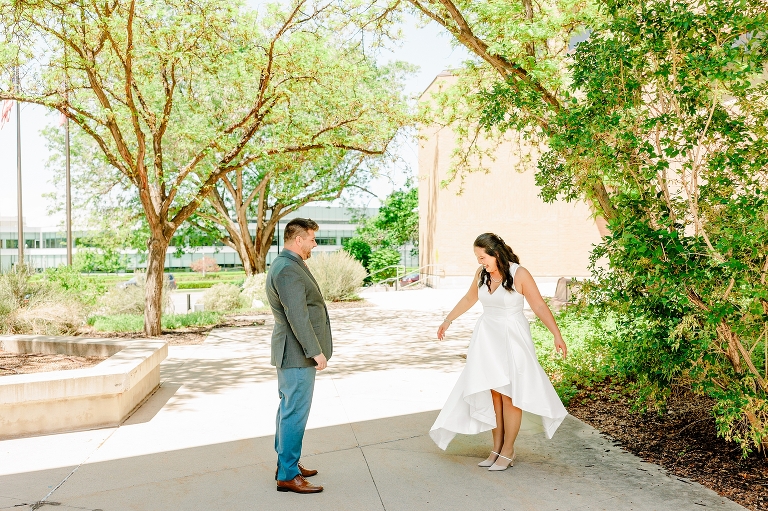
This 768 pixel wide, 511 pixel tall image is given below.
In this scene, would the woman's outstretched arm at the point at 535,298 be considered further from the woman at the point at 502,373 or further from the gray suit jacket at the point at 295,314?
the gray suit jacket at the point at 295,314

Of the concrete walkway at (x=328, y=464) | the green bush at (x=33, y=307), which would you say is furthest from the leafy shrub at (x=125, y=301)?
the concrete walkway at (x=328, y=464)

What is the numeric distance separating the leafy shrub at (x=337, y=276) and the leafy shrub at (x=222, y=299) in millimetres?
3437

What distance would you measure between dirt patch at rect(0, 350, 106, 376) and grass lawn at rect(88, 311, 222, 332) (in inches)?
258

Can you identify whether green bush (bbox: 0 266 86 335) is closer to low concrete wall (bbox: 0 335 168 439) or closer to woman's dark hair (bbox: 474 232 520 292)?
low concrete wall (bbox: 0 335 168 439)

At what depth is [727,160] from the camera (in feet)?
16.5

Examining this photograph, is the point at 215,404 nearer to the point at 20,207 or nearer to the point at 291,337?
the point at 291,337

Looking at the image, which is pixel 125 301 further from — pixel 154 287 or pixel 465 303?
pixel 465 303

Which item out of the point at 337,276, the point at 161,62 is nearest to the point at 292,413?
the point at 161,62

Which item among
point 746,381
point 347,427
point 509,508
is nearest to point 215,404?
point 347,427

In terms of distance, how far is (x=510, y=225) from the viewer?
35.5 metres

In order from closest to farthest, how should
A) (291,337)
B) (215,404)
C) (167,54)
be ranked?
(291,337) → (215,404) → (167,54)

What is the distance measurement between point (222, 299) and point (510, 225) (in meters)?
18.3

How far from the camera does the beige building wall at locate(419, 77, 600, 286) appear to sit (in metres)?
35.2

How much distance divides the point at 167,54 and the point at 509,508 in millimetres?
10523
